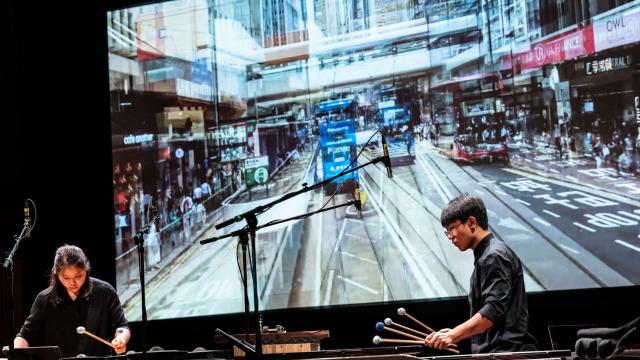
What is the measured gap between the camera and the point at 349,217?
18.7 ft

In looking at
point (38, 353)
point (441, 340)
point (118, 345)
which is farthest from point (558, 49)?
point (38, 353)

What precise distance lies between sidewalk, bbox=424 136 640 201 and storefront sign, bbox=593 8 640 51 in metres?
0.82

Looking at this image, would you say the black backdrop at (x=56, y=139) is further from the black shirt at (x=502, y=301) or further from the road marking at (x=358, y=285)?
the black shirt at (x=502, y=301)

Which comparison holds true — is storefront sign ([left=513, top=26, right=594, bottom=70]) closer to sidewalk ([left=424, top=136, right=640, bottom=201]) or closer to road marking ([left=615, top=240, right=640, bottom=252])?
sidewalk ([left=424, top=136, right=640, bottom=201])

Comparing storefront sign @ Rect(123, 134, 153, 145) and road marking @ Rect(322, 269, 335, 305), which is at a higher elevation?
storefront sign @ Rect(123, 134, 153, 145)

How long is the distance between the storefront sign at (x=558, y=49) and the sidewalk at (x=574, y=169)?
2.08 ft

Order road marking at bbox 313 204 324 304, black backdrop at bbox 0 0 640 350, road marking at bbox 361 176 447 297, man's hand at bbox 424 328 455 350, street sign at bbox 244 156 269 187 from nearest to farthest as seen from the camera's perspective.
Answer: man's hand at bbox 424 328 455 350, road marking at bbox 361 176 447 297, road marking at bbox 313 204 324 304, street sign at bbox 244 156 269 187, black backdrop at bbox 0 0 640 350

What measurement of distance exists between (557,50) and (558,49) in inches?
0.4

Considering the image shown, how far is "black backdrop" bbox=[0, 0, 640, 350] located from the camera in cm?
630

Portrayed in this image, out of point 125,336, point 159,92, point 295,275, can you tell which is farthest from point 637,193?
point 159,92

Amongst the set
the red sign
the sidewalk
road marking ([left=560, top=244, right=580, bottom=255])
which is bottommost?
road marking ([left=560, top=244, right=580, bottom=255])

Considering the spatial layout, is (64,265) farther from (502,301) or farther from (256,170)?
(502,301)

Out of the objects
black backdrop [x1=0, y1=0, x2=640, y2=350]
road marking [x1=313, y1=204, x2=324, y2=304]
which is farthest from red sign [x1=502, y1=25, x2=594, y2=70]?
black backdrop [x1=0, y1=0, x2=640, y2=350]

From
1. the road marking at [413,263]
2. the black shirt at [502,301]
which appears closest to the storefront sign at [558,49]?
the road marking at [413,263]
